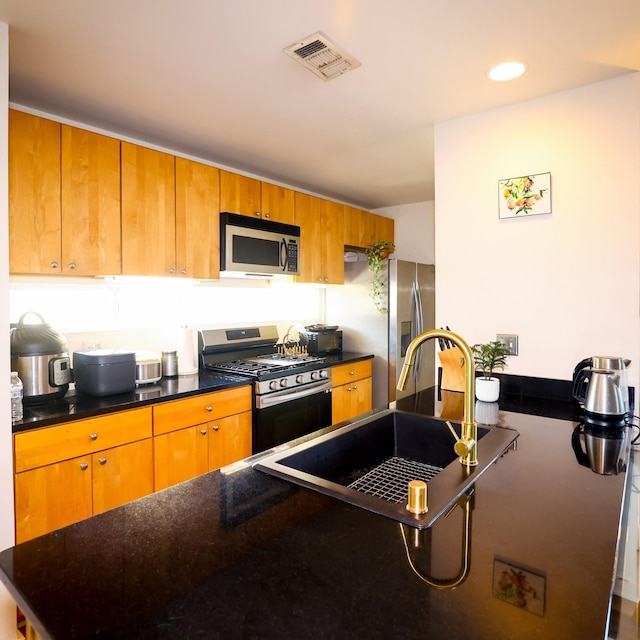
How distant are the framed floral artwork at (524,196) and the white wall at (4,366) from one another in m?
2.15

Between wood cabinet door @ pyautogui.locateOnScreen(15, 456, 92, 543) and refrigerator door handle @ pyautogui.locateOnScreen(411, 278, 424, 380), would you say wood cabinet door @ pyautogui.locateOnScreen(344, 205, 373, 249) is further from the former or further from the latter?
wood cabinet door @ pyautogui.locateOnScreen(15, 456, 92, 543)

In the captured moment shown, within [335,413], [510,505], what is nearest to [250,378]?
[335,413]

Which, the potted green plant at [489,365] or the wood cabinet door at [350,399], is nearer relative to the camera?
the potted green plant at [489,365]

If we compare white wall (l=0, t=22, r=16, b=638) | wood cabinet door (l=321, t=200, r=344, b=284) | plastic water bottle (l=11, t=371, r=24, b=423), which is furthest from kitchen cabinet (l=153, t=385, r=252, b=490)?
wood cabinet door (l=321, t=200, r=344, b=284)

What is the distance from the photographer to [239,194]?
299 centimetres

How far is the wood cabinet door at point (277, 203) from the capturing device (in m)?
3.18

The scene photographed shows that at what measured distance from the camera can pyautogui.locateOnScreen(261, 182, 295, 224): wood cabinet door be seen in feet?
10.4

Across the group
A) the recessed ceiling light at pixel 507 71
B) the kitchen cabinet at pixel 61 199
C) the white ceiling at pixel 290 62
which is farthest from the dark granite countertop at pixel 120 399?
the recessed ceiling light at pixel 507 71

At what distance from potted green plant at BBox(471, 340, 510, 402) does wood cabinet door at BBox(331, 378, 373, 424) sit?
1369mm

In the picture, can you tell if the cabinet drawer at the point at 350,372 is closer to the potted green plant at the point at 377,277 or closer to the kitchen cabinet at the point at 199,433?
the potted green plant at the point at 377,277

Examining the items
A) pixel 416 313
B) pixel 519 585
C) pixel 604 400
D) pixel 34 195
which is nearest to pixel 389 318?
pixel 416 313

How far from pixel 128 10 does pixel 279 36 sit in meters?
0.52

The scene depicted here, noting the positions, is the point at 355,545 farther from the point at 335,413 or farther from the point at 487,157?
the point at 335,413

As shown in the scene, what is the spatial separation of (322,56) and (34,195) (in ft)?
4.68
